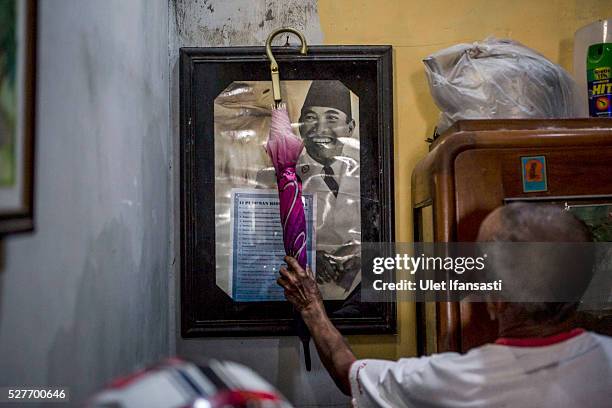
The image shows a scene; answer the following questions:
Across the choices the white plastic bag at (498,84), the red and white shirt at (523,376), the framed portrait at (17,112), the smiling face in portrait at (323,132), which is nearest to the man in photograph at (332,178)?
the smiling face in portrait at (323,132)

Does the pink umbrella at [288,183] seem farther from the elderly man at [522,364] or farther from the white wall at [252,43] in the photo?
the elderly man at [522,364]

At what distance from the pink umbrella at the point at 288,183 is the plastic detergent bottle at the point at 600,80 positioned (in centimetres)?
74

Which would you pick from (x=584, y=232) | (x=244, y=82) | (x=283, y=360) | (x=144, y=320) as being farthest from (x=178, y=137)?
(x=584, y=232)

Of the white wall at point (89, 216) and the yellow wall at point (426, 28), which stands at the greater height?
the yellow wall at point (426, 28)

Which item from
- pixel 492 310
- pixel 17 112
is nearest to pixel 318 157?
pixel 492 310

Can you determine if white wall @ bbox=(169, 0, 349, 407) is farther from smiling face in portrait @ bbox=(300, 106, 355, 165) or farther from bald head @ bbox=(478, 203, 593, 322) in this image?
bald head @ bbox=(478, 203, 593, 322)

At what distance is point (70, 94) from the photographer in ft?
2.53

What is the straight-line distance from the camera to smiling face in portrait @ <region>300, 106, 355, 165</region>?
1.57m

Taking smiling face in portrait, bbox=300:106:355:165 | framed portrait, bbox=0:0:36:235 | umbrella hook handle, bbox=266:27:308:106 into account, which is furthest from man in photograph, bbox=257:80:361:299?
framed portrait, bbox=0:0:36:235

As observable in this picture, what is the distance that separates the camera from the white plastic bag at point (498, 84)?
133cm

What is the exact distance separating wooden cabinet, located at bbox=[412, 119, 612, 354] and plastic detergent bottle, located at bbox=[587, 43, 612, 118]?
6.6 inches

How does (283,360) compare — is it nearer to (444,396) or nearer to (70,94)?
(444,396)

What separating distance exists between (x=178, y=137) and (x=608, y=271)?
1101 mm

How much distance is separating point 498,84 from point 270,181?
25.2 inches
